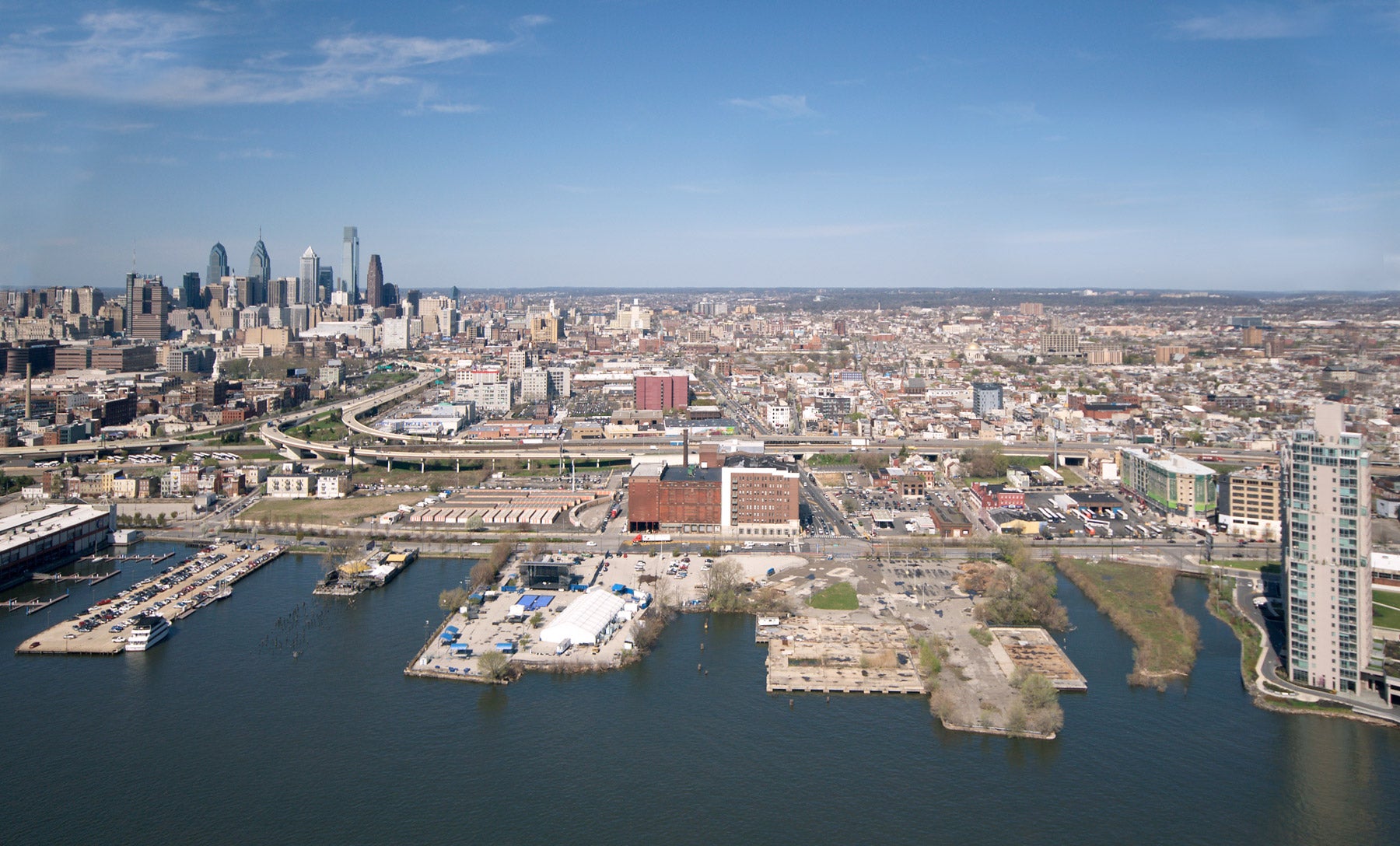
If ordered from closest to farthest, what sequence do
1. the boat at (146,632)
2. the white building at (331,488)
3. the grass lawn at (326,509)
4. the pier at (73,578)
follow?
the boat at (146,632), the pier at (73,578), the grass lawn at (326,509), the white building at (331,488)

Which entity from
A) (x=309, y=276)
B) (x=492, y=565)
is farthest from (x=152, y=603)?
(x=309, y=276)

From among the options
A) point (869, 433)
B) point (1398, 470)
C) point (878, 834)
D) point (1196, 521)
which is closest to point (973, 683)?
point (878, 834)

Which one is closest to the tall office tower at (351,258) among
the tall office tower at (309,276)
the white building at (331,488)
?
the tall office tower at (309,276)

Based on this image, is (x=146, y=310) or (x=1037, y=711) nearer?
(x=1037, y=711)

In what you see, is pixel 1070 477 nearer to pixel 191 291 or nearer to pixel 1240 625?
pixel 1240 625

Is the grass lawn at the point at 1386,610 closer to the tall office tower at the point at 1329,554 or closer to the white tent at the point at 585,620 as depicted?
the tall office tower at the point at 1329,554

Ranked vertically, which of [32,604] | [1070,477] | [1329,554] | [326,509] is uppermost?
[1329,554]

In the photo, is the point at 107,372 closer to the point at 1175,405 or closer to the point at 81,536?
the point at 81,536

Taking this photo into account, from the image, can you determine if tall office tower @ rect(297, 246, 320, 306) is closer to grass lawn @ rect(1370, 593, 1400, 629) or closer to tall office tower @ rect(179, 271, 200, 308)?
tall office tower @ rect(179, 271, 200, 308)
